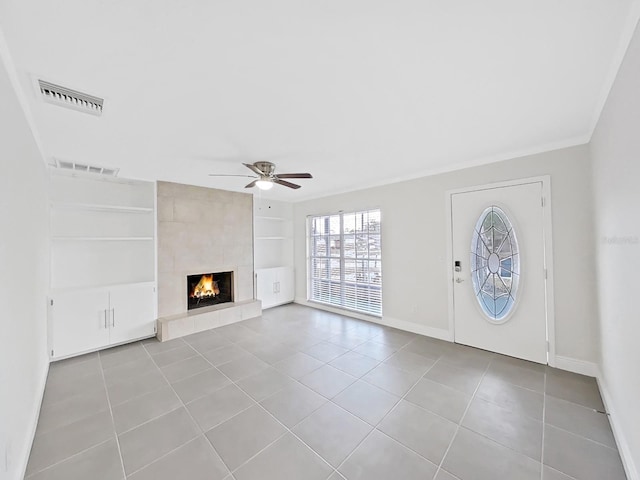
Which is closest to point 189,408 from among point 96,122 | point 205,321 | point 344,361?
point 344,361

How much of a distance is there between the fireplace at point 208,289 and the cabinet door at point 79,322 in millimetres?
1258

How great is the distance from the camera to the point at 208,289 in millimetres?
4945

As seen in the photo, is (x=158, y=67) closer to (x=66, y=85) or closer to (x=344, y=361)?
(x=66, y=85)

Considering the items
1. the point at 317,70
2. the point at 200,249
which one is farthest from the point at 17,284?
the point at 200,249

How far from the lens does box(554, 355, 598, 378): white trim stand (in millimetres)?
2648

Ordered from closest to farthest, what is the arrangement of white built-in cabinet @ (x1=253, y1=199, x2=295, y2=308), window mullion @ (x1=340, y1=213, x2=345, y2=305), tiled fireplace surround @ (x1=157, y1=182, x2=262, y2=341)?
tiled fireplace surround @ (x1=157, y1=182, x2=262, y2=341) → window mullion @ (x1=340, y1=213, x2=345, y2=305) → white built-in cabinet @ (x1=253, y1=199, x2=295, y2=308)

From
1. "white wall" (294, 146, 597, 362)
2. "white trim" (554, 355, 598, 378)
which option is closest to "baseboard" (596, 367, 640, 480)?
"white trim" (554, 355, 598, 378)

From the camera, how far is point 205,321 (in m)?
4.32

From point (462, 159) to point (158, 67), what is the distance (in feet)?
11.0

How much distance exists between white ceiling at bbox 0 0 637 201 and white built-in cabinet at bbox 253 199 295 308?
3061 millimetres

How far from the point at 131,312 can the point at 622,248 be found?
17.3 feet

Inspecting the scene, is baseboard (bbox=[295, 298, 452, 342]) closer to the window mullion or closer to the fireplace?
the window mullion

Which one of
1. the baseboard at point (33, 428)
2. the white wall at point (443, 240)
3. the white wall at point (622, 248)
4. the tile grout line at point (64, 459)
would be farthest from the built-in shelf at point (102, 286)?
the white wall at point (622, 248)

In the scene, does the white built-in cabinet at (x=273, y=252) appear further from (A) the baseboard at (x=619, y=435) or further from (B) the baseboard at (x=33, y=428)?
(A) the baseboard at (x=619, y=435)
